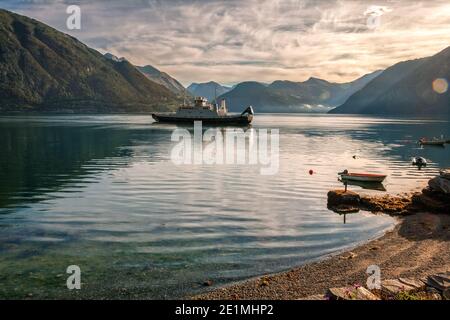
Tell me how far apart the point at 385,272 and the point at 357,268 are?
1.26 m

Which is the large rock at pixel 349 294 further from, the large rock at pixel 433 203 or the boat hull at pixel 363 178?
the boat hull at pixel 363 178

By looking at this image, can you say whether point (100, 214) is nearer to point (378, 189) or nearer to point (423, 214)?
point (423, 214)

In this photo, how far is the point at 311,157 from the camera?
7031 centimetres

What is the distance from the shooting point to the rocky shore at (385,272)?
14445 millimetres

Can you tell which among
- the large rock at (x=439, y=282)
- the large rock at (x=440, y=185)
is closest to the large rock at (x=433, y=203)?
the large rock at (x=440, y=185)

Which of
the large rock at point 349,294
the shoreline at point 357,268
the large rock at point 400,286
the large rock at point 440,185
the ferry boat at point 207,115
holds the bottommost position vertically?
the shoreline at point 357,268

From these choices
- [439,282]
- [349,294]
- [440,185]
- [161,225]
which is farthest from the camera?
[440,185]

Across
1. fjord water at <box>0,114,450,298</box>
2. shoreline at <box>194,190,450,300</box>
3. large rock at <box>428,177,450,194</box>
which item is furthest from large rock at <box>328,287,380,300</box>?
large rock at <box>428,177,450,194</box>

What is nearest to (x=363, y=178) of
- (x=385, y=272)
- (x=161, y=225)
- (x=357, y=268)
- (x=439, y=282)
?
(x=161, y=225)

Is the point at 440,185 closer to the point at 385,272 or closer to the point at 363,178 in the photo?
the point at 363,178

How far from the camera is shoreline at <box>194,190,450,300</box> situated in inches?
649

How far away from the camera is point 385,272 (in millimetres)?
18328

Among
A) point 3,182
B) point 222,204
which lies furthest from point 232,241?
point 3,182

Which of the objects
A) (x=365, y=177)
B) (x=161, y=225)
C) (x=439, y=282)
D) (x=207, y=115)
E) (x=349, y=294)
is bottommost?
(x=161, y=225)
